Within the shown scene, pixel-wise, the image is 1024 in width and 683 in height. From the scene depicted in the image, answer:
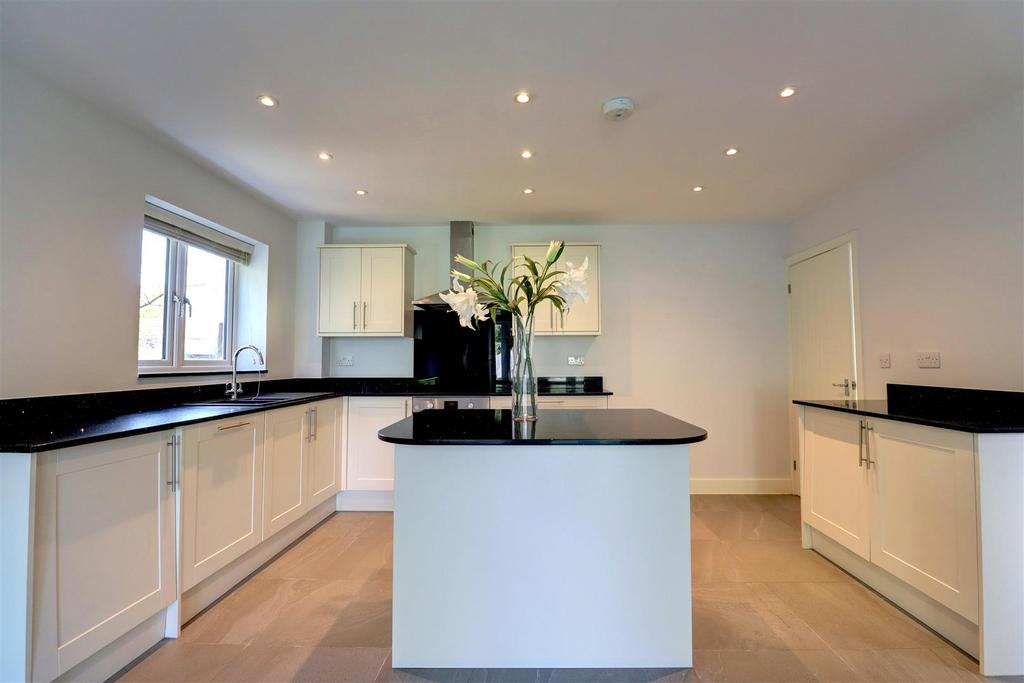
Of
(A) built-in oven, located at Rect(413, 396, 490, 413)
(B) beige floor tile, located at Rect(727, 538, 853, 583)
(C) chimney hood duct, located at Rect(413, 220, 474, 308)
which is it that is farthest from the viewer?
(C) chimney hood duct, located at Rect(413, 220, 474, 308)

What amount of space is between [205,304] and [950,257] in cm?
468

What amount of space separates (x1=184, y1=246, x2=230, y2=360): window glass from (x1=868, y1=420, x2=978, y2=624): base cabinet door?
4054 millimetres

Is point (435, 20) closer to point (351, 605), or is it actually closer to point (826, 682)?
point (351, 605)

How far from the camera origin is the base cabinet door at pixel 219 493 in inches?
77.9

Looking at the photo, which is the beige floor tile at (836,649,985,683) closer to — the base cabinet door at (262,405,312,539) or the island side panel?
the island side panel

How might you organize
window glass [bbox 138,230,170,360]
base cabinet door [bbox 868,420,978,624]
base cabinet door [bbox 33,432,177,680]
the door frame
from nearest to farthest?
1. base cabinet door [bbox 33,432,177,680]
2. base cabinet door [bbox 868,420,978,624]
3. window glass [bbox 138,230,170,360]
4. the door frame

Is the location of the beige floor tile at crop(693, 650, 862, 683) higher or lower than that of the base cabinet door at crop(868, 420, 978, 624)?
lower

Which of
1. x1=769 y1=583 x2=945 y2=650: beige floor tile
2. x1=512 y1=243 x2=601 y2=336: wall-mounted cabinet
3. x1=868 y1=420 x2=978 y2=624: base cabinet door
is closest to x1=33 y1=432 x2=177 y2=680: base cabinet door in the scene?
x1=512 y1=243 x2=601 y2=336: wall-mounted cabinet

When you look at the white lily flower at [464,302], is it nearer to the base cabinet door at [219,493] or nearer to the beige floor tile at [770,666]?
the base cabinet door at [219,493]

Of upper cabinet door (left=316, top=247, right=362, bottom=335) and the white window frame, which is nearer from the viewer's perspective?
the white window frame

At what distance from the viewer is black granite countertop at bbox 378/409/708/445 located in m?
1.55

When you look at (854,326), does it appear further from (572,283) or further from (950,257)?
(572,283)

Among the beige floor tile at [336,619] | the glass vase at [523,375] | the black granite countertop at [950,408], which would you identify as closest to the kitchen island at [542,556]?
the glass vase at [523,375]

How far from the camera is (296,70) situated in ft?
6.22
